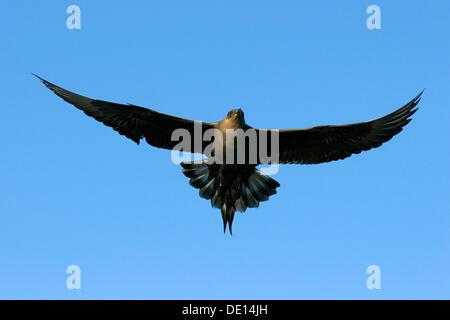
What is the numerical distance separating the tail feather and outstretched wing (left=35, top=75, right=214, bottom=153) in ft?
2.51

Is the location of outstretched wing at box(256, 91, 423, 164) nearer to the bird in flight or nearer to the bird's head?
the bird in flight

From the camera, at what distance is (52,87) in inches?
516

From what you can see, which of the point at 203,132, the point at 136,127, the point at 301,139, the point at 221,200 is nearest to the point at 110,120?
the point at 136,127

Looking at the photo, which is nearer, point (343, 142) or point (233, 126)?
point (233, 126)

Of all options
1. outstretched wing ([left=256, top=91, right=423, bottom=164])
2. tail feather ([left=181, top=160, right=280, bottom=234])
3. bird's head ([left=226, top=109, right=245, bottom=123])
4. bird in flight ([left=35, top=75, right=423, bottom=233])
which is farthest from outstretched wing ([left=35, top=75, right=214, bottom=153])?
outstretched wing ([left=256, top=91, right=423, bottom=164])

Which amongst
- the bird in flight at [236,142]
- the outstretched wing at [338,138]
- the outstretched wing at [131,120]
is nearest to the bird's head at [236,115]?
the bird in flight at [236,142]

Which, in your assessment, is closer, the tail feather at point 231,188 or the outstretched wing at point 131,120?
the outstretched wing at point 131,120

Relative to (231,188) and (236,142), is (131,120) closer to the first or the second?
(236,142)

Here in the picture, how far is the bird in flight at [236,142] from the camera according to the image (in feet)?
42.5

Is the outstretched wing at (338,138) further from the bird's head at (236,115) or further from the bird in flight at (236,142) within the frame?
the bird's head at (236,115)

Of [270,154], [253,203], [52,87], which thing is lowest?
[253,203]

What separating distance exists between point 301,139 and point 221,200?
193 cm

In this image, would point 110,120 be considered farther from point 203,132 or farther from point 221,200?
point 221,200

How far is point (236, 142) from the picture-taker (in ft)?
41.8
